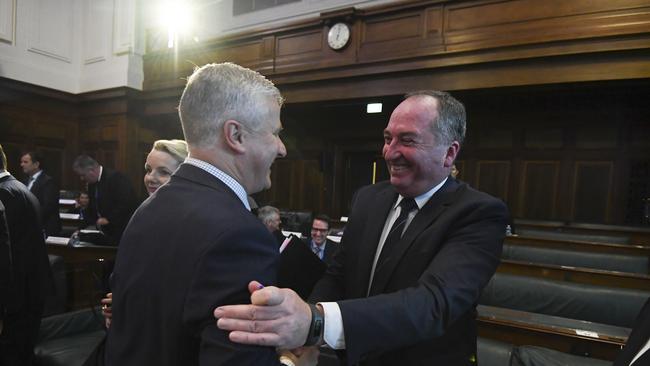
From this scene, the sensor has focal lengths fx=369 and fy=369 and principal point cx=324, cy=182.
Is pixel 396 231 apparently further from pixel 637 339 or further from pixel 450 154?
pixel 637 339

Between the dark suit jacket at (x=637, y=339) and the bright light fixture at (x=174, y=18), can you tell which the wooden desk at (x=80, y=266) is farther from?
the bright light fixture at (x=174, y=18)

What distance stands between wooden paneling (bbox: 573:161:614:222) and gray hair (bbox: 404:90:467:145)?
19.4ft

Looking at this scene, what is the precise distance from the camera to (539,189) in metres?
6.12

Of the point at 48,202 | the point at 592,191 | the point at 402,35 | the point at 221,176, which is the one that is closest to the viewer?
the point at 221,176

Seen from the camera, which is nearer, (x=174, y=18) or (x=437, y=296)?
(x=437, y=296)

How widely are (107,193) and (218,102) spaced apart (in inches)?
154

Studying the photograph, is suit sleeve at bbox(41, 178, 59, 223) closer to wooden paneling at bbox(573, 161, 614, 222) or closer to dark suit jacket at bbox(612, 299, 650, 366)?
dark suit jacket at bbox(612, 299, 650, 366)

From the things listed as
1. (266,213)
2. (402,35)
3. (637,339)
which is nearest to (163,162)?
(637,339)

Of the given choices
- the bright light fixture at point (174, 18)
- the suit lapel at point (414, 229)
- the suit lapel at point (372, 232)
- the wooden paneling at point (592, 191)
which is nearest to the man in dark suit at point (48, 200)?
the bright light fixture at point (174, 18)

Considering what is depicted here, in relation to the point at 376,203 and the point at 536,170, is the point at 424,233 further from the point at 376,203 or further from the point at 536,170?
the point at 536,170

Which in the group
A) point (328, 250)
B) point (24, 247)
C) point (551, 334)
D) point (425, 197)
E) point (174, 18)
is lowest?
point (328, 250)

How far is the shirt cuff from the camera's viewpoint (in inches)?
32.9

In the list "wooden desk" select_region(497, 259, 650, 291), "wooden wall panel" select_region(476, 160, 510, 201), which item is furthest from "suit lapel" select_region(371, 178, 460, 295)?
"wooden wall panel" select_region(476, 160, 510, 201)

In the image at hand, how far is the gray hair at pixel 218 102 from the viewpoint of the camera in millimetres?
815
